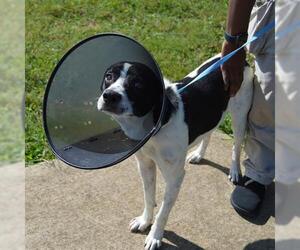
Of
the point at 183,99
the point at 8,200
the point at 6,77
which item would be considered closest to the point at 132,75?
the point at 183,99

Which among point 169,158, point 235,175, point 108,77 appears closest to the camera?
point 108,77

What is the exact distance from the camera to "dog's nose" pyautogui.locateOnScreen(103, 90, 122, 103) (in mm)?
2961

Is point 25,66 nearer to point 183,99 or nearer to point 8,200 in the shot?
point 8,200

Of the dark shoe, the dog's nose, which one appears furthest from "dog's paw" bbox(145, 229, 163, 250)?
the dog's nose

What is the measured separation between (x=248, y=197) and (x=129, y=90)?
157 centimetres

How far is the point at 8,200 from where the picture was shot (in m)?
4.25

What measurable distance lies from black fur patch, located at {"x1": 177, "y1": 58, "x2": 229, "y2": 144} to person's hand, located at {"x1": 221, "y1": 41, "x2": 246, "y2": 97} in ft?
0.24

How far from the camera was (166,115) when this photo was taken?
3.33 meters

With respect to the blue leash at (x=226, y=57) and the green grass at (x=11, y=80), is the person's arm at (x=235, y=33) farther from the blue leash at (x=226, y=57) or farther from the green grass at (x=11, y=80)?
the green grass at (x=11, y=80)

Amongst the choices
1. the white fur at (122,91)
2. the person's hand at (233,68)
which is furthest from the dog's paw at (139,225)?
the white fur at (122,91)

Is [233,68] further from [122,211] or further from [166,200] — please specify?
[122,211]

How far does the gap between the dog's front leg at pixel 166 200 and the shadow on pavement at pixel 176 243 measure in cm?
8

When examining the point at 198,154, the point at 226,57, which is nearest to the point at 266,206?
the point at 198,154

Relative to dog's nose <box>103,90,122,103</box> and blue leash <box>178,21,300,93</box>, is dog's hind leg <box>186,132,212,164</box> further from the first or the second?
dog's nose <box>103,90,122,103</box>
